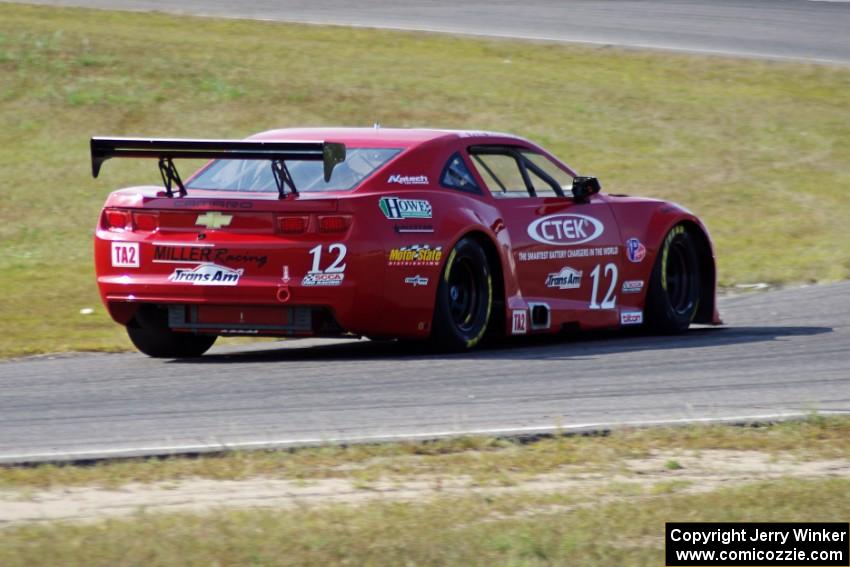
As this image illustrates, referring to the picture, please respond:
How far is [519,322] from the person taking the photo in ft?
32.6

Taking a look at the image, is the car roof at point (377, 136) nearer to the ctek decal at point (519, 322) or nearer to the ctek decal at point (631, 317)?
the ctek decal at point (519, 322)

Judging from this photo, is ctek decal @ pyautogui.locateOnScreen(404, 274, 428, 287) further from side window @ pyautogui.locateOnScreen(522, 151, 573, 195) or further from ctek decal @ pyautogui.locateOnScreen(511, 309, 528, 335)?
side window @ pyautogui.locateOnScreen(522, 151, 573, 195)

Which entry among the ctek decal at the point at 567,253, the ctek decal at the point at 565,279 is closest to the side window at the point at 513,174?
the ctek decal at the point at 567,253

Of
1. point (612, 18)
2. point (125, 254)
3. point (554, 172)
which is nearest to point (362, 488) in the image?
point (125, 254)

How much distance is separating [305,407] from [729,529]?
292 cm

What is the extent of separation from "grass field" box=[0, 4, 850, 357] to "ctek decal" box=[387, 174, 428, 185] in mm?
4607

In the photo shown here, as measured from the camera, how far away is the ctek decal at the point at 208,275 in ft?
29.7

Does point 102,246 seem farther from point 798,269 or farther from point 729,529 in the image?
point 798,269

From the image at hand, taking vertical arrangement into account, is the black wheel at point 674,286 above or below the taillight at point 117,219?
below

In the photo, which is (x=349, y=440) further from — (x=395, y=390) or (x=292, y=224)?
(x=292, y=224)

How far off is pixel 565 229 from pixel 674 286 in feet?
4.39

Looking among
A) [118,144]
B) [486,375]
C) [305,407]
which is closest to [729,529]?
[305,407]

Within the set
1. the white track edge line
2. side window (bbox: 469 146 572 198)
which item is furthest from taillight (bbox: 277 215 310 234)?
the white track edge line

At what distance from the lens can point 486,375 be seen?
873 centimetres
